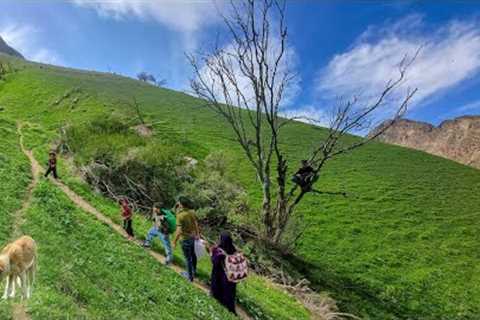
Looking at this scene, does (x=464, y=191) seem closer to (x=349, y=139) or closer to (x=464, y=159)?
(x=349, y=139)

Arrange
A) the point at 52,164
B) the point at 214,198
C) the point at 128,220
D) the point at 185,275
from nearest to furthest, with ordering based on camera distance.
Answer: the point at 185,275
the point at 128,220
the point at 52,164
the point at 214,198

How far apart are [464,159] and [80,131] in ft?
288

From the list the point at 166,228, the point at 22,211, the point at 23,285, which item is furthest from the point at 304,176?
the point at 23,285

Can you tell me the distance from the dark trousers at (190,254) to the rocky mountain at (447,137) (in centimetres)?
8031

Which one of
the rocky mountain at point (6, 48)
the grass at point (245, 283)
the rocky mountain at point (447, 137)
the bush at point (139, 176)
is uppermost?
the rocky mountain at point (6, 48)

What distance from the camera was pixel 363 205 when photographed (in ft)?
136

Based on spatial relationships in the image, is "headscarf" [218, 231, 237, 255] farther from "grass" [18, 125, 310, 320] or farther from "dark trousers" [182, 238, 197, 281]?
"grass" [18, 125, 310, 320]

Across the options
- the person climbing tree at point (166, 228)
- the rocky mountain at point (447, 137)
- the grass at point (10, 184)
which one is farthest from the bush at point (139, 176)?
the rocky mountain at point (447, 137)

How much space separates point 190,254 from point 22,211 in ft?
19.9

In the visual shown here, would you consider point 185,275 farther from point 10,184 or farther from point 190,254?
point 10,184

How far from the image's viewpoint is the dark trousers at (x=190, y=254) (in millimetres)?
14539

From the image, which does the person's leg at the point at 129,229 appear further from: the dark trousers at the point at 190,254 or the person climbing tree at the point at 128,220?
the dark trousers at the point at 190,254

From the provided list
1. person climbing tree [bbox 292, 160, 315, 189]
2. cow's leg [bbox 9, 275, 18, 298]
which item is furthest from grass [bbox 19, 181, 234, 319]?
person climbing tree [bbox 292, 160, 315, 189]

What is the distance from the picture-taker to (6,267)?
8047mm
